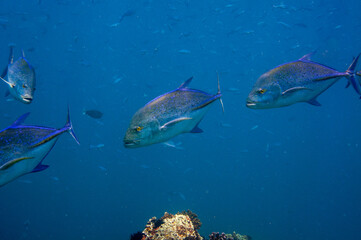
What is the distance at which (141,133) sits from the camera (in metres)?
2.24

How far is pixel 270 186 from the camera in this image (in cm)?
Result: 2833

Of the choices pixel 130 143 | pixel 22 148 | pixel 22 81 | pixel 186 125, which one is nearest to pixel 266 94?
pixel 186 125

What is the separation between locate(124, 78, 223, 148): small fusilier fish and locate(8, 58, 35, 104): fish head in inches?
67.3

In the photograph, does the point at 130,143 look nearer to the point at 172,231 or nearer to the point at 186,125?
the point at 186,125

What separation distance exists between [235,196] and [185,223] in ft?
75.2

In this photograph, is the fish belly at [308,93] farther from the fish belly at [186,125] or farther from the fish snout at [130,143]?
the fish snout at [130,143]

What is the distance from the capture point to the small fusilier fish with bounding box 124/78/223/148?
225 centimetres

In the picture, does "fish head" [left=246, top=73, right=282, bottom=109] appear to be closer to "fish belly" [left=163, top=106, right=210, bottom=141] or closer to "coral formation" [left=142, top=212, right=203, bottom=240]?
"fish belly" [left=163, top=106, right=210, bottom=141]

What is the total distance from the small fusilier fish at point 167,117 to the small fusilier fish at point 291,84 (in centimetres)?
56

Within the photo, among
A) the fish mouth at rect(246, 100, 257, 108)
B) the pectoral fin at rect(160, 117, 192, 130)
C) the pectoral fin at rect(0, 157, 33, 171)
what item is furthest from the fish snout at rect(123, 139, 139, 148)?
the fish mouth at rect(246, 100, 257, 108)

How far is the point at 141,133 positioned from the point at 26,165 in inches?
40.7

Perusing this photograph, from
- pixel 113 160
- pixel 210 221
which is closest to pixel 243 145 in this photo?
pixel 210 221

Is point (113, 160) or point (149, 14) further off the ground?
point (149, 14)

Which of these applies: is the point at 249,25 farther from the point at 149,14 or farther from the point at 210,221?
the point at 210,221
